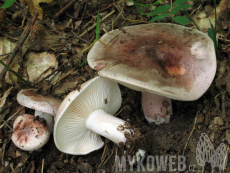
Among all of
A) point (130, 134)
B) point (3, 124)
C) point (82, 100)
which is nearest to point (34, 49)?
point (3, 124)

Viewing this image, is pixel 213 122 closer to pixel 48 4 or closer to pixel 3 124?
pixel 3 124

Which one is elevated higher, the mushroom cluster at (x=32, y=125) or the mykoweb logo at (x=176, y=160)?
the mushroom cluster at (x=32, y=125)

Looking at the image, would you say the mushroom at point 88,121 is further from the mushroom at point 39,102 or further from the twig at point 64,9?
the twig at point 64,9

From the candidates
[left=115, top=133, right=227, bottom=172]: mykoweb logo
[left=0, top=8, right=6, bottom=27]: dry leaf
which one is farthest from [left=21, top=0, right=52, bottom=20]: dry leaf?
[left=115, top=133, right=227, bottom=172]: mykoweb logo

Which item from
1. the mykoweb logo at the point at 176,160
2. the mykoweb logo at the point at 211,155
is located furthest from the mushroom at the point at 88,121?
the mykoweb logo at the point at 211,155

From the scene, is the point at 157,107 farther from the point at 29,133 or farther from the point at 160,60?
the point at 29,133
